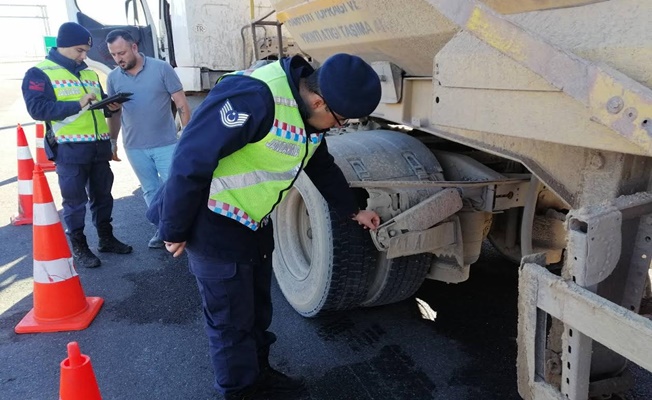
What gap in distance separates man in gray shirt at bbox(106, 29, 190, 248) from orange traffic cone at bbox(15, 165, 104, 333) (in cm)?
91

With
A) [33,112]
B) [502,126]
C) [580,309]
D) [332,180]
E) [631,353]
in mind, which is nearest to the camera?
[631,353]

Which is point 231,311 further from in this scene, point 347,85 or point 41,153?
point 41,153

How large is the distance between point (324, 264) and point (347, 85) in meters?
1.28

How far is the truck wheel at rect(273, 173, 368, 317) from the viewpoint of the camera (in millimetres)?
2750

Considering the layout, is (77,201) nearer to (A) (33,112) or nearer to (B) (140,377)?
(A) (33,112)

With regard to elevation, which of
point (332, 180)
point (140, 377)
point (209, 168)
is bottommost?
point (140, 377)

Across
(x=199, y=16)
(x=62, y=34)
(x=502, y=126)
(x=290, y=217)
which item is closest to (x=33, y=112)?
(x=62, y=34)

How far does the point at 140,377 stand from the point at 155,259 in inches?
67.9

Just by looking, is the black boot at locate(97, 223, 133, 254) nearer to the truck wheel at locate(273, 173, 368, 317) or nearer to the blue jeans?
the blue jeans

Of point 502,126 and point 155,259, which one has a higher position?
point 502,126

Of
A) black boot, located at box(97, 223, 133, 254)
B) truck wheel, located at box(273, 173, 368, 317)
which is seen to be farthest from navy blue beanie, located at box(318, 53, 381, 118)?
black boot, located at box(97, 223, 133, 254)

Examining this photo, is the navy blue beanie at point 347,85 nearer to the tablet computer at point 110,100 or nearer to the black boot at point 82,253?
the tablet computer at point 110,100

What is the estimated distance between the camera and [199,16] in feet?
18.1

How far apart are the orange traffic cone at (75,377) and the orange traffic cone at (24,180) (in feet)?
10.4
